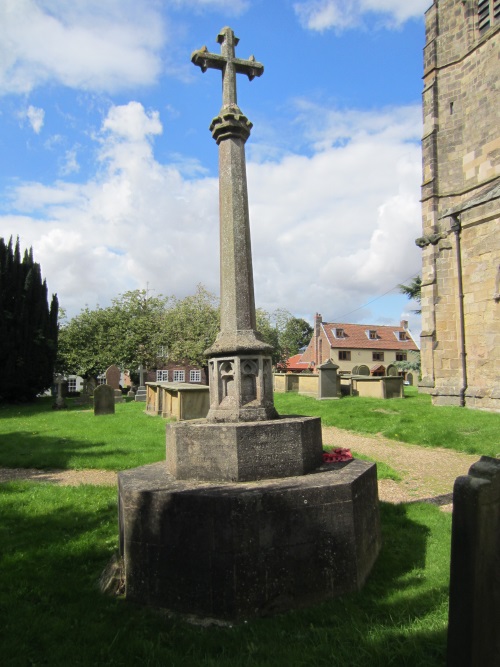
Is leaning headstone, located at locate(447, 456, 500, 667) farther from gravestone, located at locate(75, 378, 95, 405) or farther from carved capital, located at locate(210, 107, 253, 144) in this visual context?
gravestone, located at locate(75, 378, 95, 405)

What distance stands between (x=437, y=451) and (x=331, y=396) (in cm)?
910

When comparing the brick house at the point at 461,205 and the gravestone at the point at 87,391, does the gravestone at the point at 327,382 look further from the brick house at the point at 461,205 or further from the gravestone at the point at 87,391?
the gravestone at the point at 87,391

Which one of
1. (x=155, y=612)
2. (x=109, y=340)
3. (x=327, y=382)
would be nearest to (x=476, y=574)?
(x=155, y=612)

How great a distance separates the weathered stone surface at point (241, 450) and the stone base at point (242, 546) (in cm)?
25

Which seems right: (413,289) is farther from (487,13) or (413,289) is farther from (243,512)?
(243,512)

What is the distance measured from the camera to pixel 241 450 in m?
4.05

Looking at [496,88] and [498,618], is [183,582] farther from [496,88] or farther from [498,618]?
[496,88]

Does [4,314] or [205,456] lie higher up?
[4,314]

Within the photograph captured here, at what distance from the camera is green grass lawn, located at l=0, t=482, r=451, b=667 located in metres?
2.74

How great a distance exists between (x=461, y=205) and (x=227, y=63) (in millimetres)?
12520

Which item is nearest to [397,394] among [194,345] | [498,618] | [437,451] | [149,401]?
[437,451]

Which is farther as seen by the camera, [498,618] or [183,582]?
[183,582]

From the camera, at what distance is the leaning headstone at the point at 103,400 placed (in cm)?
1745

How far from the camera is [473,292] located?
14.9 m
